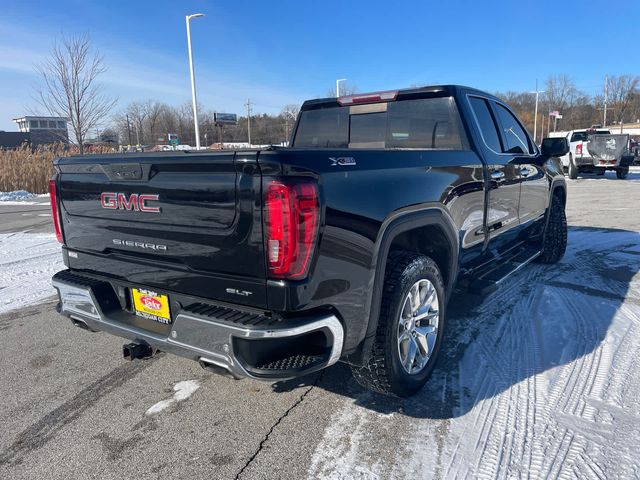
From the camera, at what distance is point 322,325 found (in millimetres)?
2117

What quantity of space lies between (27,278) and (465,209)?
513cm

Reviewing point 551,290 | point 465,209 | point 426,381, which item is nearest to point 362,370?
point 426,381

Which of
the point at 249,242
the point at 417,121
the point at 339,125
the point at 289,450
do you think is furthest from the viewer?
the point at 339,125

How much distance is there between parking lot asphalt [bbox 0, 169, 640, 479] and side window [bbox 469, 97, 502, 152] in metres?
1.55

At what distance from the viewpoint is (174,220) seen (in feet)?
7.60

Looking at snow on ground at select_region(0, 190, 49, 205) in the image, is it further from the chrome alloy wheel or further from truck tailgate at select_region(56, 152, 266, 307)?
the chrome alloy wheel

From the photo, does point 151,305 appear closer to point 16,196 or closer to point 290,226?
point 290,226

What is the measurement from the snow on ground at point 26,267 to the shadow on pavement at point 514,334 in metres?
3.42

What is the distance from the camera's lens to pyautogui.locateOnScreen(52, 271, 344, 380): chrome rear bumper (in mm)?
2039

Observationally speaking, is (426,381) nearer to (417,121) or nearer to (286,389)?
(286,389)

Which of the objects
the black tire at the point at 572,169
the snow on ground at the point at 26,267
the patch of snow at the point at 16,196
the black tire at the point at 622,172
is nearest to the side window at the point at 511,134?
the snow on ground at the point at 26,267

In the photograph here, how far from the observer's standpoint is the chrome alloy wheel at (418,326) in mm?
2727

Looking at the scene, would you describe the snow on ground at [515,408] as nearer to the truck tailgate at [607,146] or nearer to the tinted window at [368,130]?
the tinted window at [368,130]

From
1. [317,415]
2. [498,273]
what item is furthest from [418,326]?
[498,273]
